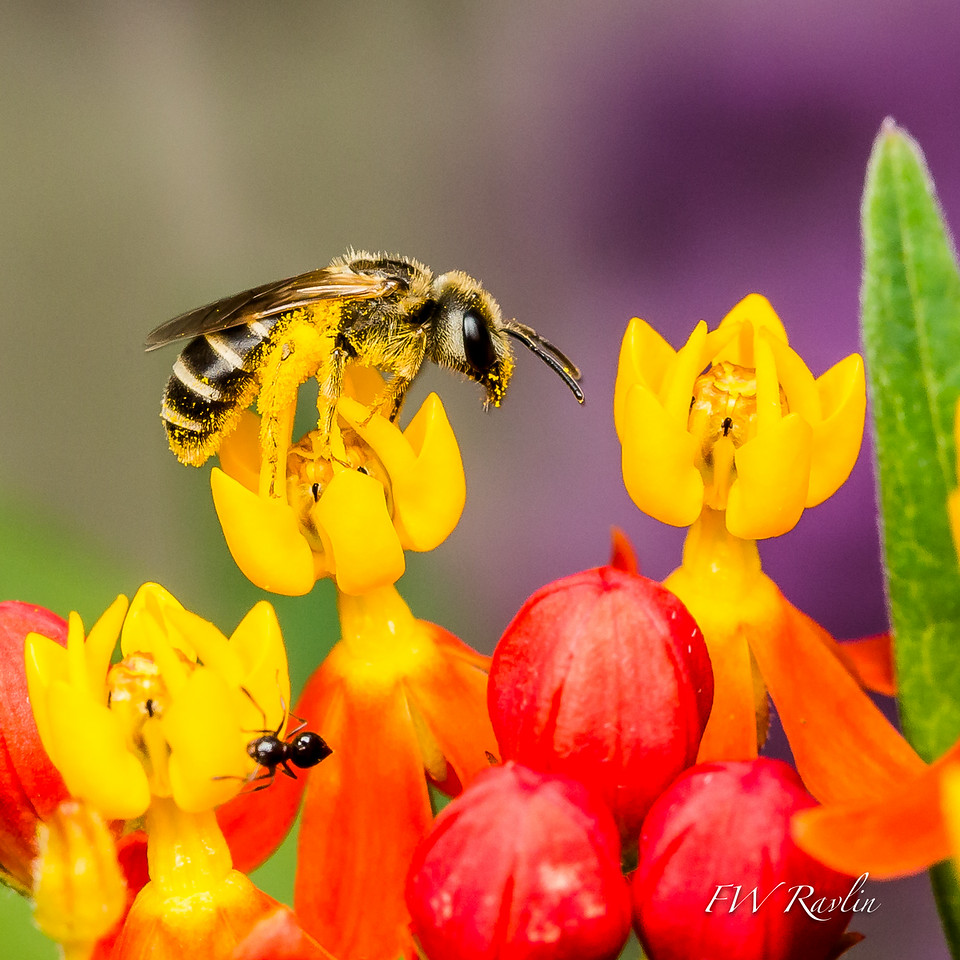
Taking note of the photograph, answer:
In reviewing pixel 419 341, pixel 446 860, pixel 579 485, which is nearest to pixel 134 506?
pixel 579 485

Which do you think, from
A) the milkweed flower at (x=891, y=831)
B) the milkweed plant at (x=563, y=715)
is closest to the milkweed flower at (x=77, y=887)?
the milkweed plant at (x=563, y=715)

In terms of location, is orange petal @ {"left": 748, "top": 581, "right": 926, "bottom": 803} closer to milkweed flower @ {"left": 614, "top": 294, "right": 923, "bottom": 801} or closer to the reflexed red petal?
Result: milkweed flower @ {"left": 614, "top": 294, "right": 923, "bottom": 801}

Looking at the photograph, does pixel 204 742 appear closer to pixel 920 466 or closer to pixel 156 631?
pixel 156 631

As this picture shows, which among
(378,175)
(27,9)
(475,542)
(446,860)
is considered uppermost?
(27,9)

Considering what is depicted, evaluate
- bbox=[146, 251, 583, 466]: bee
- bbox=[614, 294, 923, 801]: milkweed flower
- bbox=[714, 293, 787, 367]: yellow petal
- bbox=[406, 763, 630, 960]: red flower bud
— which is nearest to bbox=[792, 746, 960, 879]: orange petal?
bbox=[406, 763, 630, 960]: red flower bud

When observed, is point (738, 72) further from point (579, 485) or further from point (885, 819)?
point (885, 819)

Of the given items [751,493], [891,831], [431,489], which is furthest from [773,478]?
[891,831]

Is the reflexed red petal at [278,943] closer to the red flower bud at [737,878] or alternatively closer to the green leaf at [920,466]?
the red flower bud at [737,878]
